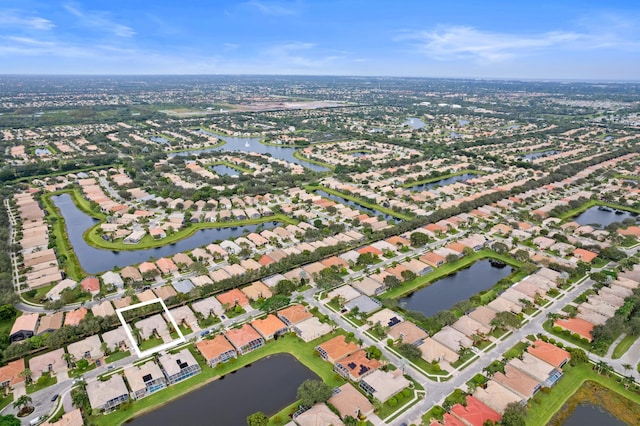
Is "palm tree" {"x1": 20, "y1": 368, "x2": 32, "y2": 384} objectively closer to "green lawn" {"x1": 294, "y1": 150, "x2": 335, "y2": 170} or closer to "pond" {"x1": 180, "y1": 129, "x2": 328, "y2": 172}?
"pond" {"x1": 180, "y1": 129, "x2": 328, "y2": 172}

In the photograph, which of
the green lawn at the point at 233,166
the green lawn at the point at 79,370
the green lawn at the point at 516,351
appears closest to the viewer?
the green lawn at the point at 79,370

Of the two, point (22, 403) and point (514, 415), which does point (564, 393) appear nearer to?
point (514, 415)

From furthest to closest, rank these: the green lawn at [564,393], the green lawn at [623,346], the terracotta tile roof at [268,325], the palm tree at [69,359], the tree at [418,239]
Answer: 1. the tree at [418,239]
2. the terracotta tile roof at [268,325]
3. the green lawn at [623,346]
4. the palm tree at [69,359]
5. the green lawn at [564,393]

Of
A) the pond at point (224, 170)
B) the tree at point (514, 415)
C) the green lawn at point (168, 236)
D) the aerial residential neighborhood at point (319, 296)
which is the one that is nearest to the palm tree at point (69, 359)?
the aerial residential neighborhood at point (319, 296)

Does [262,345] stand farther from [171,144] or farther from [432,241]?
[171,144]

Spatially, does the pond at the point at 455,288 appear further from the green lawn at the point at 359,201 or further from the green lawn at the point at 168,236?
A: the green lawn at the point at 168,236

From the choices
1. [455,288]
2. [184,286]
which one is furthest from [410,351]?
[184,286]
